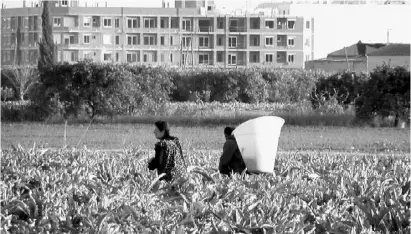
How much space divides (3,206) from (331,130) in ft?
81.5

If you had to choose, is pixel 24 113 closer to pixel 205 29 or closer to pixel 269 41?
pixel 205 29

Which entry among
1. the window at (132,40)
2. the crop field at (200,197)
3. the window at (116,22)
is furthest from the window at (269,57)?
the crop field at (200,197)

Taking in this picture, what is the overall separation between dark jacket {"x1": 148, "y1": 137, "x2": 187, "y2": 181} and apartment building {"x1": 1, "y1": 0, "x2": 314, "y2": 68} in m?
66.9

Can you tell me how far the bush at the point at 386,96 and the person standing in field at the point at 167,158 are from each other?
23160 mm

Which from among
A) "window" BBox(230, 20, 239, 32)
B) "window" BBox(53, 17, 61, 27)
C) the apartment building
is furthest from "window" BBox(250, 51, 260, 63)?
"window" BBox(53, 17, 61, 27)

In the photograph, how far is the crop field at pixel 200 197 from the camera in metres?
8.29

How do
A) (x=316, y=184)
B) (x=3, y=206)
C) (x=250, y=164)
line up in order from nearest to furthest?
(x=3, y=206), (x=316, y=184), (x=250, y=164)

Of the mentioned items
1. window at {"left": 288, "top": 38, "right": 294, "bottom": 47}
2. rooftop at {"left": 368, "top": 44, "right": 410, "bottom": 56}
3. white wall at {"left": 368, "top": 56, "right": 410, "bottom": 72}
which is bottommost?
white wall at {"left": 368, "top": 56, "right": 410, "bottom": 72}

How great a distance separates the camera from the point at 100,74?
3875cm

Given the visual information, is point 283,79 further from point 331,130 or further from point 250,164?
point 250,164

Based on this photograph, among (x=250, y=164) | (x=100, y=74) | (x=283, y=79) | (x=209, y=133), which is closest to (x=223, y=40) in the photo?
(x=283, y=79)

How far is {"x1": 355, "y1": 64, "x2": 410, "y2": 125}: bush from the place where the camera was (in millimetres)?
35025

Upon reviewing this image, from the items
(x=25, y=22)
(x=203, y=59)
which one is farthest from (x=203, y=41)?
(x=25, y=22)

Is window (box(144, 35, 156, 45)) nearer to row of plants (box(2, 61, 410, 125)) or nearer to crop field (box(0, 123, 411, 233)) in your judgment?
row of plants (box(2, 61, 410, 125))
